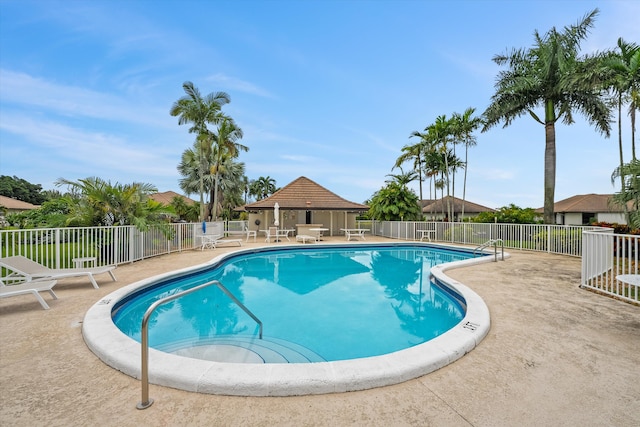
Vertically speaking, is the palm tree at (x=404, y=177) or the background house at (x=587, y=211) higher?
the palm tree at (x=404, y=177)

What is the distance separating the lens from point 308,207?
19.8m

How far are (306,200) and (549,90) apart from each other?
1525cm

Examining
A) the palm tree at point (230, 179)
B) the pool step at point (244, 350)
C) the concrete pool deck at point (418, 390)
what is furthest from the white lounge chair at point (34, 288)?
the palm tree at point (230, 179)

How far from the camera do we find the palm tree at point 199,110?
1669 cm

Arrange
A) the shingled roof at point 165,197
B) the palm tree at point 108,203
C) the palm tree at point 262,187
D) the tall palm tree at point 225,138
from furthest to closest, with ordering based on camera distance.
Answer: the palm tree at point 262,187, the shingled roof at point 165,197, the tall palm tree at point 225,138, the palm tree at point 108,203

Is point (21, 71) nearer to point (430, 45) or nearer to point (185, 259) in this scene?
point (185, 259)

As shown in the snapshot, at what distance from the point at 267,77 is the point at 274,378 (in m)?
18.9

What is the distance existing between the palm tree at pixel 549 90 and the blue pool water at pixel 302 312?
35.3ft

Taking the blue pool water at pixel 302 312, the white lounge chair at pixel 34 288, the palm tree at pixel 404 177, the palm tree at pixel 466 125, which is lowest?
the blue pool water at pixel 302 312

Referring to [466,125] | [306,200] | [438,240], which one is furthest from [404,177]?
[438,240]

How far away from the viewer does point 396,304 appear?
664 centimetres

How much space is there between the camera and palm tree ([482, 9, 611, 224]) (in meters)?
14.0

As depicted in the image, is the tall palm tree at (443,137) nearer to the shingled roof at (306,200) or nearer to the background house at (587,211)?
the shingled roof at (306,200)

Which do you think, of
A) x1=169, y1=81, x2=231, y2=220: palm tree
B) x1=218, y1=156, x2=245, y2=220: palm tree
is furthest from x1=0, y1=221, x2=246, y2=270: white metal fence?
x1=218, y1=156, x2=245, y2=220: palm tree
